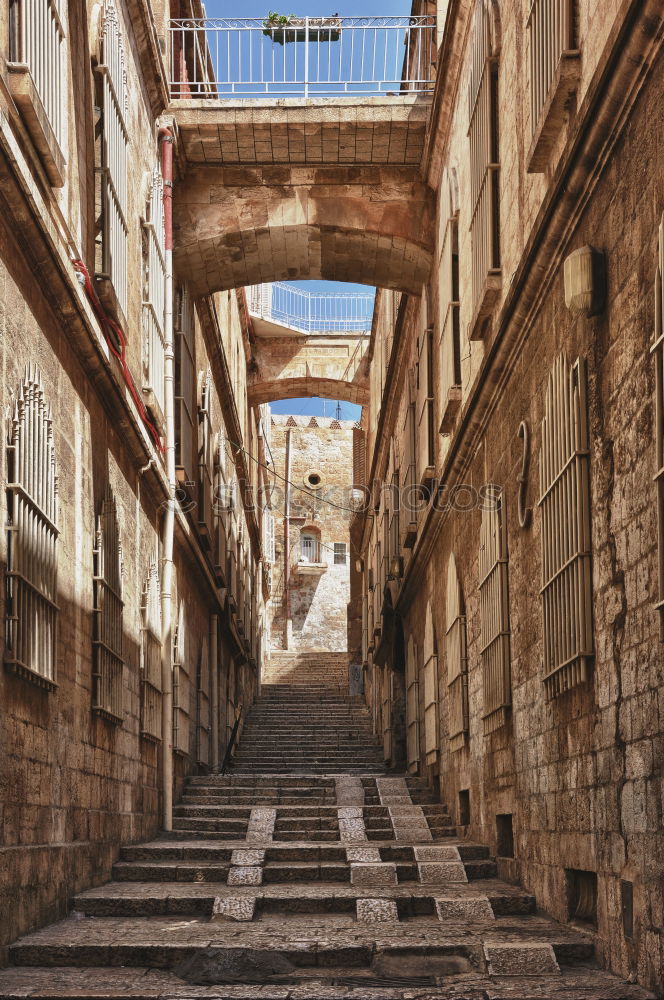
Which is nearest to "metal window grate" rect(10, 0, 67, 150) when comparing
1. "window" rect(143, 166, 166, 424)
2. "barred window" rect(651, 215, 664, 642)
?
"barred window" rect(651, 215, 664, 642)

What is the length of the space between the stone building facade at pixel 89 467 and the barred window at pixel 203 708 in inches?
13.1

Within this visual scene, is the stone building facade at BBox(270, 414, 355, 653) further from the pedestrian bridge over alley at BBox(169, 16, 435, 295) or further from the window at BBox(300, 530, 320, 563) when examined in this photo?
the pedestrian bridge over alley at BBox(169, 16, 435, 295)

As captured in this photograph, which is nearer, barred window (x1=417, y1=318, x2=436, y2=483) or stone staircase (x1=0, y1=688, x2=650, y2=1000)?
stone staircase (x1=0, y1=688, x2=650, y2=1000)

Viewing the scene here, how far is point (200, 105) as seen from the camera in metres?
14.3

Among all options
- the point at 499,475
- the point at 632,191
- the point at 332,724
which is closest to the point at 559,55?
the point at 632,191

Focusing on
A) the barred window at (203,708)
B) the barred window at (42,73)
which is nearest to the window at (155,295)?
the barred window at (42,73)

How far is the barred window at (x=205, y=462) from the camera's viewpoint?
623 inches

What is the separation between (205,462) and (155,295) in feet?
12.0

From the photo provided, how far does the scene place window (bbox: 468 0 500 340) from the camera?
32.4 ft

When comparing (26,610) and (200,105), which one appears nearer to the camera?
(26,610)

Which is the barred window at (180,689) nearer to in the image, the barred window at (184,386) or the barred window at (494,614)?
the barred window at (184,386)

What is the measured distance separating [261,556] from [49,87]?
25.4m

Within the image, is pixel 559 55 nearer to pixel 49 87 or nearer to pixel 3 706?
pixel 49 87

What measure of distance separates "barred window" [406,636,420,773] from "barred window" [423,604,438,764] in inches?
37.8
